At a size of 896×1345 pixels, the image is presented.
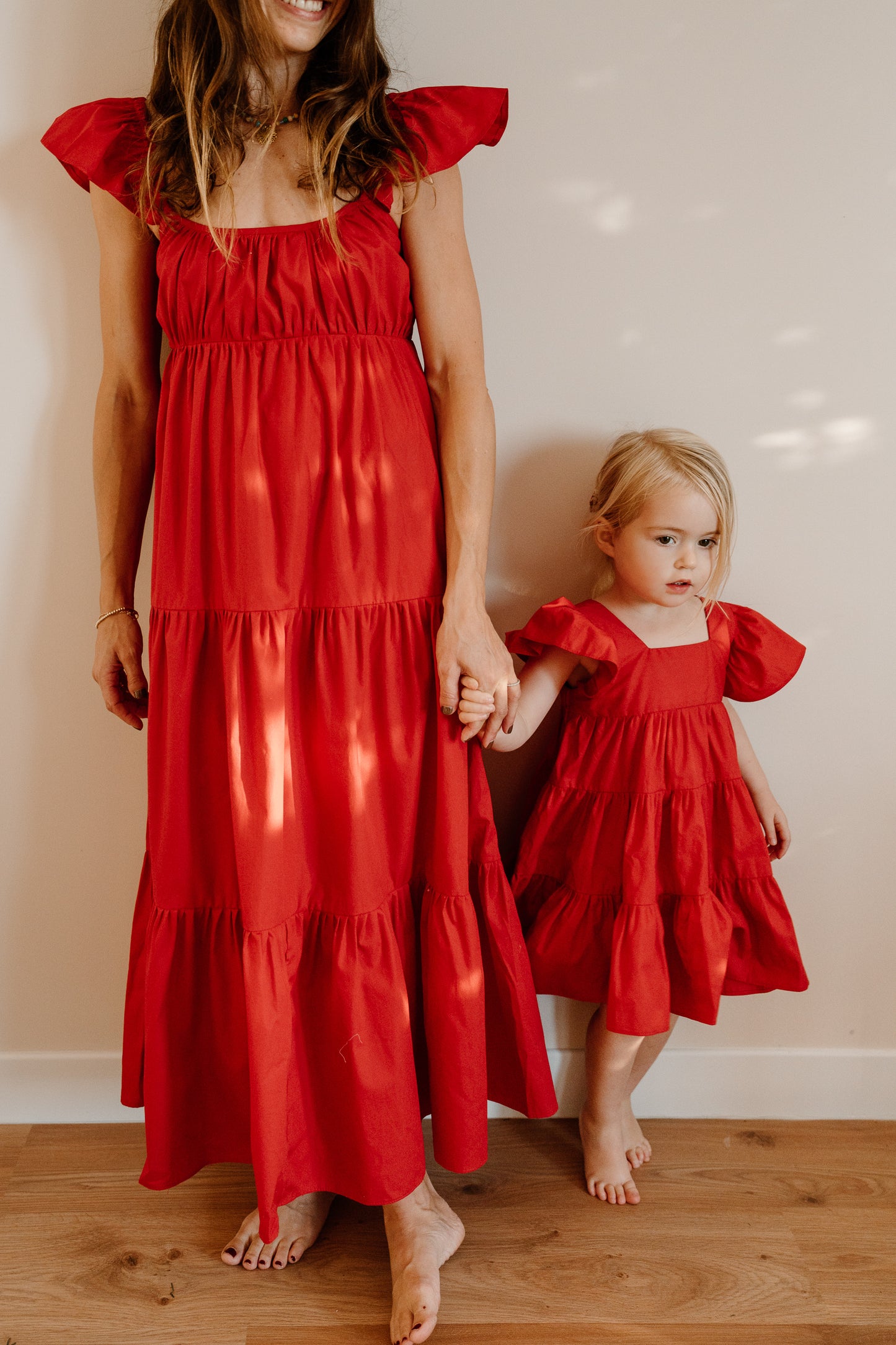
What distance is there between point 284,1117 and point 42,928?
2.09 ft

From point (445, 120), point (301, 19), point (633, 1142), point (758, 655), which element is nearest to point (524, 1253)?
point (633, 1142)

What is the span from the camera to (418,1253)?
4.23 feet

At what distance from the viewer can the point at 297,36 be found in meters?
1.09

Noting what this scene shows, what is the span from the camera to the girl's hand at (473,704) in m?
1.19

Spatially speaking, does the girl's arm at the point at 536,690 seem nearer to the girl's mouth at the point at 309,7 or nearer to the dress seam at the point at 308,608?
the dress seam at the point at 308,608

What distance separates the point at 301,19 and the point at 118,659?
839mm

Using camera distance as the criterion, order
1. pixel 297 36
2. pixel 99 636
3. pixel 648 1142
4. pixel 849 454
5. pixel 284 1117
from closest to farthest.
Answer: pixel 297 36 → pixel 284 1117 → pixel 99 636 → pixel 849 454 → pixel 648 1142

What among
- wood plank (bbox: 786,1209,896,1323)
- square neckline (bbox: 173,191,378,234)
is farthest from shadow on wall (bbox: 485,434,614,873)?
wood plank (bbox: 786,1209,896,1323)

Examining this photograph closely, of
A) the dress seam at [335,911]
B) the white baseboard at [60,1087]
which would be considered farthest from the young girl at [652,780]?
the white baseboard at [60,1087]

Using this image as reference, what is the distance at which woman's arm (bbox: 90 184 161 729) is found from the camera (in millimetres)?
1233

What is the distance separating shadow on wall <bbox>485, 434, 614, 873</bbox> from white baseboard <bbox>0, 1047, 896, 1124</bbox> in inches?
19.4

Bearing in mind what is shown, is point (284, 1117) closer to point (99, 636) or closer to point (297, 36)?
point (99, 636)

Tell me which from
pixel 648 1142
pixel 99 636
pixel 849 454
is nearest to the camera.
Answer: pixel 99 636

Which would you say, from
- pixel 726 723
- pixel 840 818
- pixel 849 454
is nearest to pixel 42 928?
pixel 726 723
